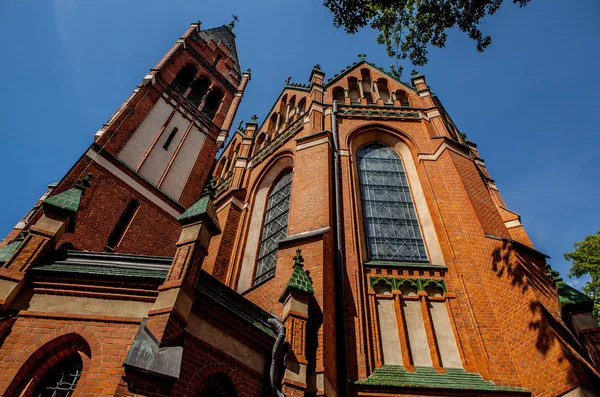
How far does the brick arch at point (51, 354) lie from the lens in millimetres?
4652

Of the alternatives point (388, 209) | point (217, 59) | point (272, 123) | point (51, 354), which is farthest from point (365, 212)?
point (217, 59)

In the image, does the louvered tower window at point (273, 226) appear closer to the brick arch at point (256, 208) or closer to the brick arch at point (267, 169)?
the brick arch at point (256, 208)

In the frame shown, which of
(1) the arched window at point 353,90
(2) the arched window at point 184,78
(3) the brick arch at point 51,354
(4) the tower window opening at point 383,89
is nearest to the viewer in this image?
(3) the brick arch at point 51,354

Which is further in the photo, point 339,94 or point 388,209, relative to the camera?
point 339,94

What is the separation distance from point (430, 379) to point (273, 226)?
19.1 ft

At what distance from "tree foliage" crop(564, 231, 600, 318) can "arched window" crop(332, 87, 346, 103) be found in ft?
42.9

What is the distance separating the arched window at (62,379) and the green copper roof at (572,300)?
741cm

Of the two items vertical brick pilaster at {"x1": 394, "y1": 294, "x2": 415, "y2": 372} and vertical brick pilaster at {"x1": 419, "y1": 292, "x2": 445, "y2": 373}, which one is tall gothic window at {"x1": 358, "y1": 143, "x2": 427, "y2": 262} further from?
vertical brick pilaster at {"x1": 394, "y1": 294, "x2": 415, "y2": 372}

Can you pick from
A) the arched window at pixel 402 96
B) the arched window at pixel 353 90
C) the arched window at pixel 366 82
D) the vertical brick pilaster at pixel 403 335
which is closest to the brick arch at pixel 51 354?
the vertical brick pilaster at pixel 403 335

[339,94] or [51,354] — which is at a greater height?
[339,94]

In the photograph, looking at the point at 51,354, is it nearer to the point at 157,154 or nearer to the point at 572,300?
the point at 572,300

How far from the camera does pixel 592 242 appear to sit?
1825 centimetres

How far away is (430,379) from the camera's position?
21.3 ft

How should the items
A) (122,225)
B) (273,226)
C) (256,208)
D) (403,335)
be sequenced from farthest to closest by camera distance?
(122,225) → (256,208) → (273,226) → (403,335)
